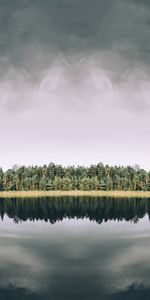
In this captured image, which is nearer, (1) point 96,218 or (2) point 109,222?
(2) point 109,222

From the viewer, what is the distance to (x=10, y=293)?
101 ft

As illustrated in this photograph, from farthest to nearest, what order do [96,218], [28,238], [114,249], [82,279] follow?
1. [96,218]
2. [28,238]
3. [114,249]
4. [82,279]

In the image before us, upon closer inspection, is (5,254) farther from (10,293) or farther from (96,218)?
(96,218)

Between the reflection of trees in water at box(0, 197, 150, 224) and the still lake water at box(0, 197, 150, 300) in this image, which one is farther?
the reflection of trees in water at box(0, 197, 150, 224)

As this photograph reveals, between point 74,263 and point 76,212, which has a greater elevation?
point 74,263

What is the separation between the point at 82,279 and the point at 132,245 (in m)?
17.8

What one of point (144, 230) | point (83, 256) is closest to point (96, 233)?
point (144, 230)

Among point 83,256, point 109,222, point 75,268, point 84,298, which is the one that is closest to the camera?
point 84,298

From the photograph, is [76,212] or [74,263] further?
[76,212]

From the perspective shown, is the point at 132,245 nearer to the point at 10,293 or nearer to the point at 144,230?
the point at 144,230

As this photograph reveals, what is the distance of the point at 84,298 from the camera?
2955cm

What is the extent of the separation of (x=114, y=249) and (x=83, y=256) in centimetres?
620

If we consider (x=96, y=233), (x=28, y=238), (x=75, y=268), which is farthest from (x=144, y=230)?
(x=75, y=268)

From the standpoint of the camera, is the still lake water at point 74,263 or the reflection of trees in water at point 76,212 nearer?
the still lake water at point 74,263
